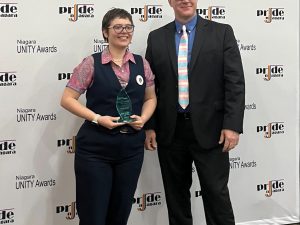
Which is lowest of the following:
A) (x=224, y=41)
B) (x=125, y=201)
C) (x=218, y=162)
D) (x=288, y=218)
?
(x=288, y=218)

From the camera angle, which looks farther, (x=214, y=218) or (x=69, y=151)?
(x=69, y=151)

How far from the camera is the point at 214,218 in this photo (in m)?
2.35

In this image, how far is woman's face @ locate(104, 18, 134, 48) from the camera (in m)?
2.06

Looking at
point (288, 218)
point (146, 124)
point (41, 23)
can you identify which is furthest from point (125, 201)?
point (288, 218)

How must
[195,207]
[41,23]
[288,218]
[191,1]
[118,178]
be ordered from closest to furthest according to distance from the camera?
[118,178]
[191,1]
[41,23]
[195,207]
[288,218]

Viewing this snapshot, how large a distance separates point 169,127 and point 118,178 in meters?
0.41

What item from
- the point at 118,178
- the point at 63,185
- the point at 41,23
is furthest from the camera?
the point at 63,185

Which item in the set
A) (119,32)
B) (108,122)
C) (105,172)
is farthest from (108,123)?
(119,32)

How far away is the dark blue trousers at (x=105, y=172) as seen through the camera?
2.05 meters

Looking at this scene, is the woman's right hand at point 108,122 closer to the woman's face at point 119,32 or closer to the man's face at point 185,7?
the woman's face at point 119,32

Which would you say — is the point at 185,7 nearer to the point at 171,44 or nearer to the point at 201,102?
the point at 171,44

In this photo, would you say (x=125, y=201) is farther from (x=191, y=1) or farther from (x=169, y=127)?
(x=191, y=1)

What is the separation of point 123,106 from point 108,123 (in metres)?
0.12

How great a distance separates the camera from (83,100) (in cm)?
262
